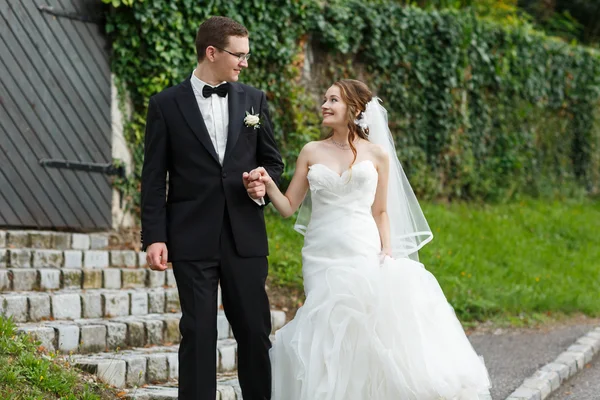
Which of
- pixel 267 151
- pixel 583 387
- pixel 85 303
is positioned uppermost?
pixel 267 151

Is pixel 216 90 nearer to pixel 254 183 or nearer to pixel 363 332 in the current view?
pixel 254 183

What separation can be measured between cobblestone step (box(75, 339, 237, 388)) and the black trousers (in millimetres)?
1021

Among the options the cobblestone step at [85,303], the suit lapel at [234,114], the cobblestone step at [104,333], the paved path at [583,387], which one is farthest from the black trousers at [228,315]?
the paved path at [583,387]

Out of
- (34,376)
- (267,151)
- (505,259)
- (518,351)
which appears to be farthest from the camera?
(505,259)

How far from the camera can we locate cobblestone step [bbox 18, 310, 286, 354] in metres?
5.49

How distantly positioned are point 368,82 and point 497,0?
5.67 m

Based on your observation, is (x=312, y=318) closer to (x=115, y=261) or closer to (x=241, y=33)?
(x=241, y=33)

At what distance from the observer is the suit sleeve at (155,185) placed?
14.1ft

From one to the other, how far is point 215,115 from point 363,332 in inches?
51.3

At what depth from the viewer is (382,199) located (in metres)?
4.92

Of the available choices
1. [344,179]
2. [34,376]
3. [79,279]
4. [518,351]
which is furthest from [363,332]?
[518,351]

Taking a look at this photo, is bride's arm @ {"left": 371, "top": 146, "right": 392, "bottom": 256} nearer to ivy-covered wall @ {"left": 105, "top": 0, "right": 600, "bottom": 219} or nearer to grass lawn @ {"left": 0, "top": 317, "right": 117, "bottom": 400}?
grass lawn @ {"left": 0, "top": 317, "right": 117, "bottom": 400}

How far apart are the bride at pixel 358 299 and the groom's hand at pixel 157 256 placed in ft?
1.98

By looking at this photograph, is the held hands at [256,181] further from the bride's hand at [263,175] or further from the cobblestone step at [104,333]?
the cobblestone step at [104,333]
